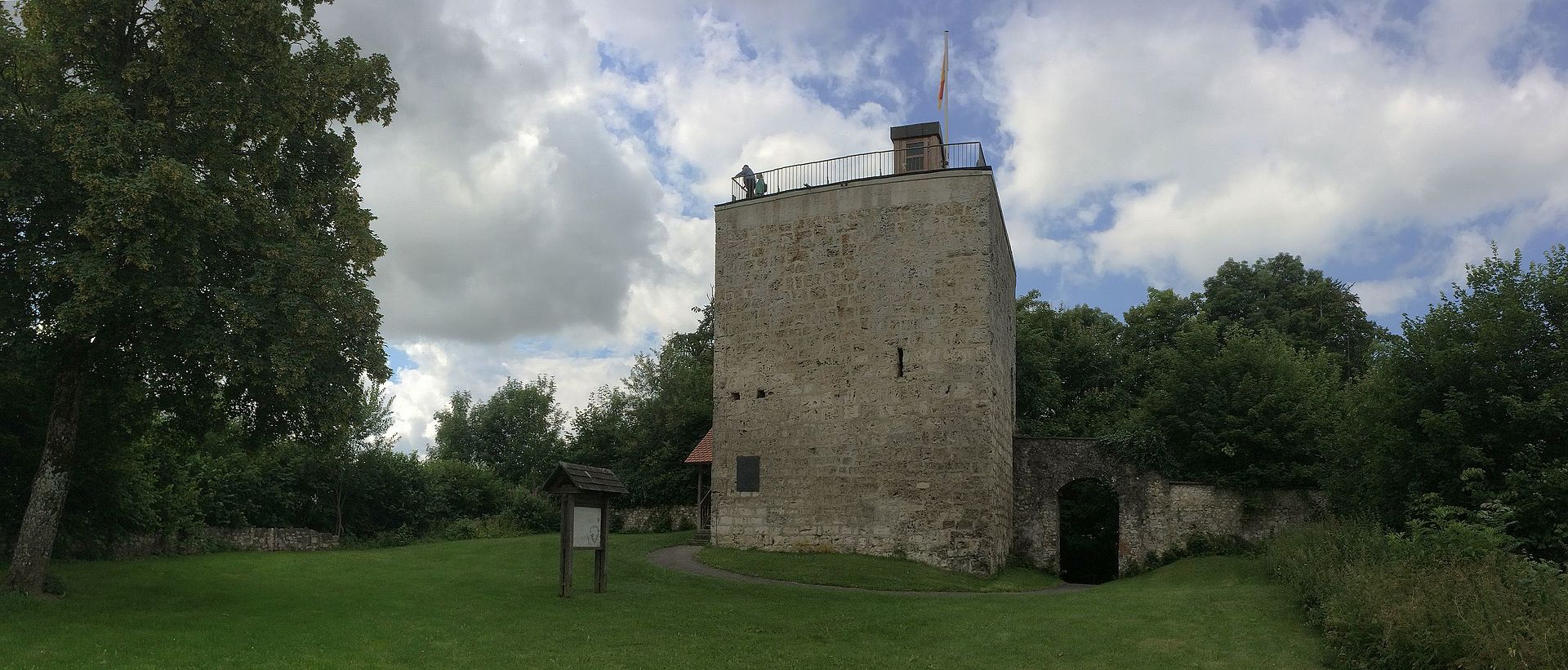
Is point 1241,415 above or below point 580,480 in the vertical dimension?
above

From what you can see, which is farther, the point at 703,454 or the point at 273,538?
the point at 703,454

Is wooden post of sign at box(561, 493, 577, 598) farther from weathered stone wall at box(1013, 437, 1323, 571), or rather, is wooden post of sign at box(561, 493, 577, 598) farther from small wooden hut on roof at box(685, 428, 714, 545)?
weathered stone wall at box(1013, 437, 1323, 571)

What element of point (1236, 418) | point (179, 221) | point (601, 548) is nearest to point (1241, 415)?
point (1236, 418)

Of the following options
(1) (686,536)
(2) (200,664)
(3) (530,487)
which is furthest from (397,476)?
(2) (200,664)

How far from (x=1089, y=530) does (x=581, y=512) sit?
19.9m

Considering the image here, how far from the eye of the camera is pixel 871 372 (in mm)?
20969

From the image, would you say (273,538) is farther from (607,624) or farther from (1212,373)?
(1212,373)

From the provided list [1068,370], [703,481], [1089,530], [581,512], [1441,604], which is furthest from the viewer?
[1068,370]

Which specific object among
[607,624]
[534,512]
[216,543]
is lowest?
[607,624]

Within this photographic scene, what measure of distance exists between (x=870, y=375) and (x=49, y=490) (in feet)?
46.4

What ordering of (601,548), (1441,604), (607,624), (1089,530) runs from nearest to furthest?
(1441,604) < (607,624) < (601,548) < (1089,530)

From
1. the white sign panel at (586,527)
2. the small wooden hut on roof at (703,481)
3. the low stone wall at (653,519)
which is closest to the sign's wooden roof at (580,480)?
the white sign panel at (586,527)

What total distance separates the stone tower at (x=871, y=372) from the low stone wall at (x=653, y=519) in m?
9.08

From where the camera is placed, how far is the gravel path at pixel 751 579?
1708 centimetres
